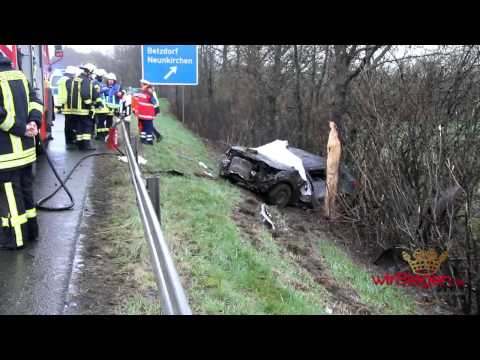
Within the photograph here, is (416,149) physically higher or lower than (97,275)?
higher

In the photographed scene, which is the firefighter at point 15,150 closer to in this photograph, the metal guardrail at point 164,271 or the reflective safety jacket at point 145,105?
the metal guardrail at point 164,271

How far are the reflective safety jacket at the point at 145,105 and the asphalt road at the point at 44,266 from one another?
4.91 m

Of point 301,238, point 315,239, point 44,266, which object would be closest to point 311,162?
point 315,239

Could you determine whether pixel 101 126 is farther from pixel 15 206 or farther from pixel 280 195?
pixel 15 206

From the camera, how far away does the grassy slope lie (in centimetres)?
429

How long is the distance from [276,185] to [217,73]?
17004 mm

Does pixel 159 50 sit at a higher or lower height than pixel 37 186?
higher

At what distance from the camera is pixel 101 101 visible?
38.6ft

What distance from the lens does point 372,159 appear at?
355 inches

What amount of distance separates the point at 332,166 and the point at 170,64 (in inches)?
319

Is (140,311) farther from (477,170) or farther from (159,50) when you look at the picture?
(159,50)

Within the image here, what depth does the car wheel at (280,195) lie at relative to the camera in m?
10.3

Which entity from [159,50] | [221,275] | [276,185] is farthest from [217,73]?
[221,275]

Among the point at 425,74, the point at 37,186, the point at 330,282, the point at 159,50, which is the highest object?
the point at 159,50
